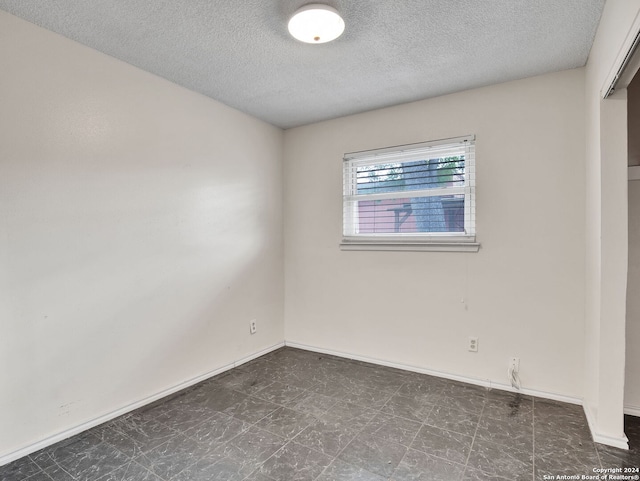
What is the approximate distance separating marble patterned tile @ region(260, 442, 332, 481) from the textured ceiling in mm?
2389

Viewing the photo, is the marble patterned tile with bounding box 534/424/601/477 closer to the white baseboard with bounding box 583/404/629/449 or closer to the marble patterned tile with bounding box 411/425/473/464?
the white baseboard with bounding box 583/404/629/449

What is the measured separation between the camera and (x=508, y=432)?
212cm

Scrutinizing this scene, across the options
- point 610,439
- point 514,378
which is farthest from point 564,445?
point 514,378

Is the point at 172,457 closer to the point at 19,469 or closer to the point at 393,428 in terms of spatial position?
the point at 19,469

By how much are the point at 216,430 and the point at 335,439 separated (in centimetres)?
74

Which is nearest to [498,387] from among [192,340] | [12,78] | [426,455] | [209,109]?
[426,455]

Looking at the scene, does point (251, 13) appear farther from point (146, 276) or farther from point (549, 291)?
point (549, 291)

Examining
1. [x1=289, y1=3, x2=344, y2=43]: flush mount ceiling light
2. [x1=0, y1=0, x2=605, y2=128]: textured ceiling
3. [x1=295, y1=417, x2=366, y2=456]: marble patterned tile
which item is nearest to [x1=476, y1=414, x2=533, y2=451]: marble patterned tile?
[x1=295, y1=417, x2=366, y2=456]: marble patterned tile

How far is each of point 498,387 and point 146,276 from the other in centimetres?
279

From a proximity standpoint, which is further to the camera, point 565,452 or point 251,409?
point 251,409

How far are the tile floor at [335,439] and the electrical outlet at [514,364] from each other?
0.66ft

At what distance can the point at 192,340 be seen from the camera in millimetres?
2873

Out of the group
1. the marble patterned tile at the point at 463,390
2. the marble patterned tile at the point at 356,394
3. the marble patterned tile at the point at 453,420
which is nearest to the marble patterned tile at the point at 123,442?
the marble patterned tile at the point at 356,394

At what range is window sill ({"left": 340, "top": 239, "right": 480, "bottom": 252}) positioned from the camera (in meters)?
2.87
